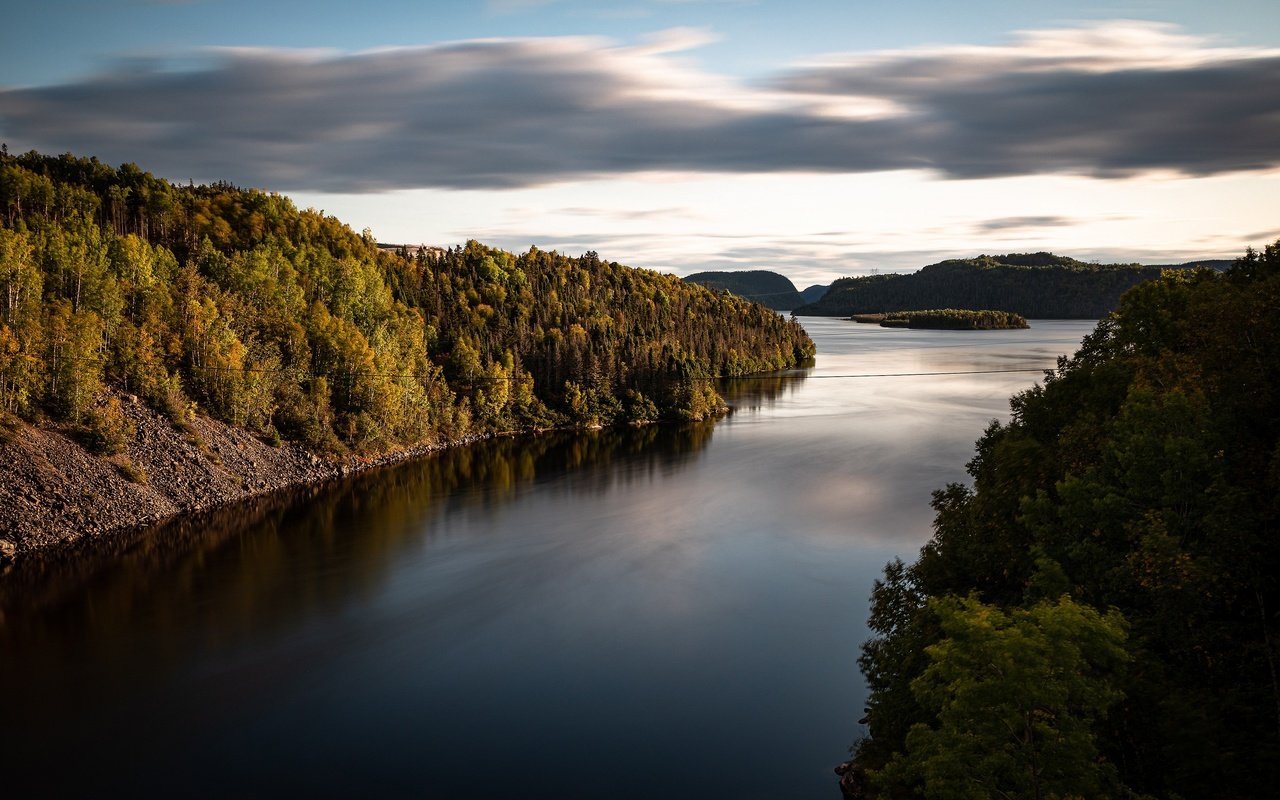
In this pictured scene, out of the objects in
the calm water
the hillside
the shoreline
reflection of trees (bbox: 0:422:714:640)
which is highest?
the hillside

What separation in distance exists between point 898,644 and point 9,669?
1030 inches

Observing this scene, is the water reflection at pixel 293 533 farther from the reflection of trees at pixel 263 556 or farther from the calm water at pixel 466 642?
the calm water at pixel 466 642

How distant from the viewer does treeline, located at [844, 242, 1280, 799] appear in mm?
12086

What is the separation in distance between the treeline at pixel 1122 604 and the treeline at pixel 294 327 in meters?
39.0

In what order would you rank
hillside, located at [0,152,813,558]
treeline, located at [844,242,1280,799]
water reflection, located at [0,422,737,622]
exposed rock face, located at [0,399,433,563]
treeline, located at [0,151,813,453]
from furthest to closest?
treeline, located at [0,151,813,453]
hillside, located at [0,152,813,558]
exposed rock face, located at [0,399,433,563]
water reflection, located at [0,422,737,622]
treeline, located at [844,242,1280,799]

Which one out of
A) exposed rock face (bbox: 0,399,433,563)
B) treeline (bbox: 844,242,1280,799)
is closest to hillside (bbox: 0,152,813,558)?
exposed rock face (bbox: 0,399,433,563)

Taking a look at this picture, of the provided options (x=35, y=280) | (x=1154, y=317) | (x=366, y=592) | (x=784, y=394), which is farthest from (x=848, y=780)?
(x=784, y=394)

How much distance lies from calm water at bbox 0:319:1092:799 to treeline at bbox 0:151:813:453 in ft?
28.4

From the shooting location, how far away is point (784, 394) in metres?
101

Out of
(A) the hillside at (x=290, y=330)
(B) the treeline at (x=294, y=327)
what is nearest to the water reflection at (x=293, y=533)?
(A) the hillside at (x=290, y=330)

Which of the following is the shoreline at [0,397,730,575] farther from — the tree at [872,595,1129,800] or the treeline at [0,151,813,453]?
the tree at [872,595,1129,800]

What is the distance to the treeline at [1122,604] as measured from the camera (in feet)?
39.7

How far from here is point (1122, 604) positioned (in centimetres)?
1708

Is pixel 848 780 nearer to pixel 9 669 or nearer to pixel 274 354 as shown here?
pixel 9 669
